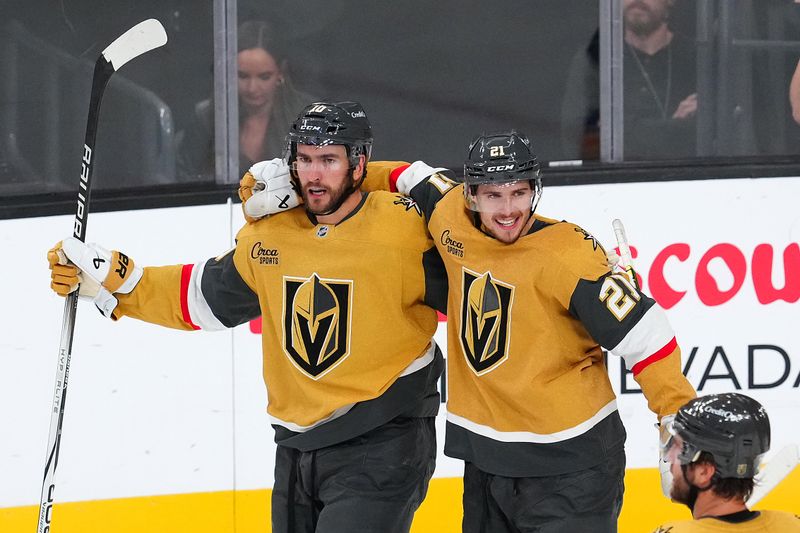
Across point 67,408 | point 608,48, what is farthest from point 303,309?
point 608,48

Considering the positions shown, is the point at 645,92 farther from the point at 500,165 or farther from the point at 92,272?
the point at 92,272

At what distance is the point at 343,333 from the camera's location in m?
2.90

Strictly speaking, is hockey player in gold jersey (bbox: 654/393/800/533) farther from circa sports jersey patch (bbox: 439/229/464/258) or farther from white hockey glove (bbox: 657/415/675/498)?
circa sports jersey patch (bbox: 439/229/464/258)

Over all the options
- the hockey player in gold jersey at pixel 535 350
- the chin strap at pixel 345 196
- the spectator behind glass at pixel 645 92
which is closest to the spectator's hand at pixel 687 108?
the spectator behind glass at pixel 645 92

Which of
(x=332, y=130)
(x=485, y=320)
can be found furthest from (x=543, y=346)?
(x=332, y=130)

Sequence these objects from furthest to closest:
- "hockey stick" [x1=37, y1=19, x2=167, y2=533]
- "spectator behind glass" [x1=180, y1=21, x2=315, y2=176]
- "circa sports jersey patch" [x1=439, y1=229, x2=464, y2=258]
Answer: "spectator behind glass" [x1=180, y1=21, x2=315, y2=176], "hockey stick" [x1=37, y1=19, x2=167, y2=533], "circa sports jersey patch" [x1=439, y1=229, x2=464, y2=258]

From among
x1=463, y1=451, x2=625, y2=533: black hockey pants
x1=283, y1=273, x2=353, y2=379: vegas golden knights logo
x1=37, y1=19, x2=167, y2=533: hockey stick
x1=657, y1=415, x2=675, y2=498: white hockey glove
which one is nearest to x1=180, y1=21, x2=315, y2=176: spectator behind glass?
x1=37, y1=19, x2=167, y2=533: hockey stick

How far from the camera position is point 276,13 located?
12.3 feet

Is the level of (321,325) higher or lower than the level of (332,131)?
lower

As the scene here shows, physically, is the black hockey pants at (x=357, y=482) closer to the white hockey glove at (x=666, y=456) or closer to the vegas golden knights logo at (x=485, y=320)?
the vegas golden knights logo at (x=485, y=320)

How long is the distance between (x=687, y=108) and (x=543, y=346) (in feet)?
4.46

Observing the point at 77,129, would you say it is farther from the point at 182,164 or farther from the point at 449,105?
the point at 449,105

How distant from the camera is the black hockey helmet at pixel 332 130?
2.91m

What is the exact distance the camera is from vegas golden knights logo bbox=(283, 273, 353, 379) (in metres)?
2.90
